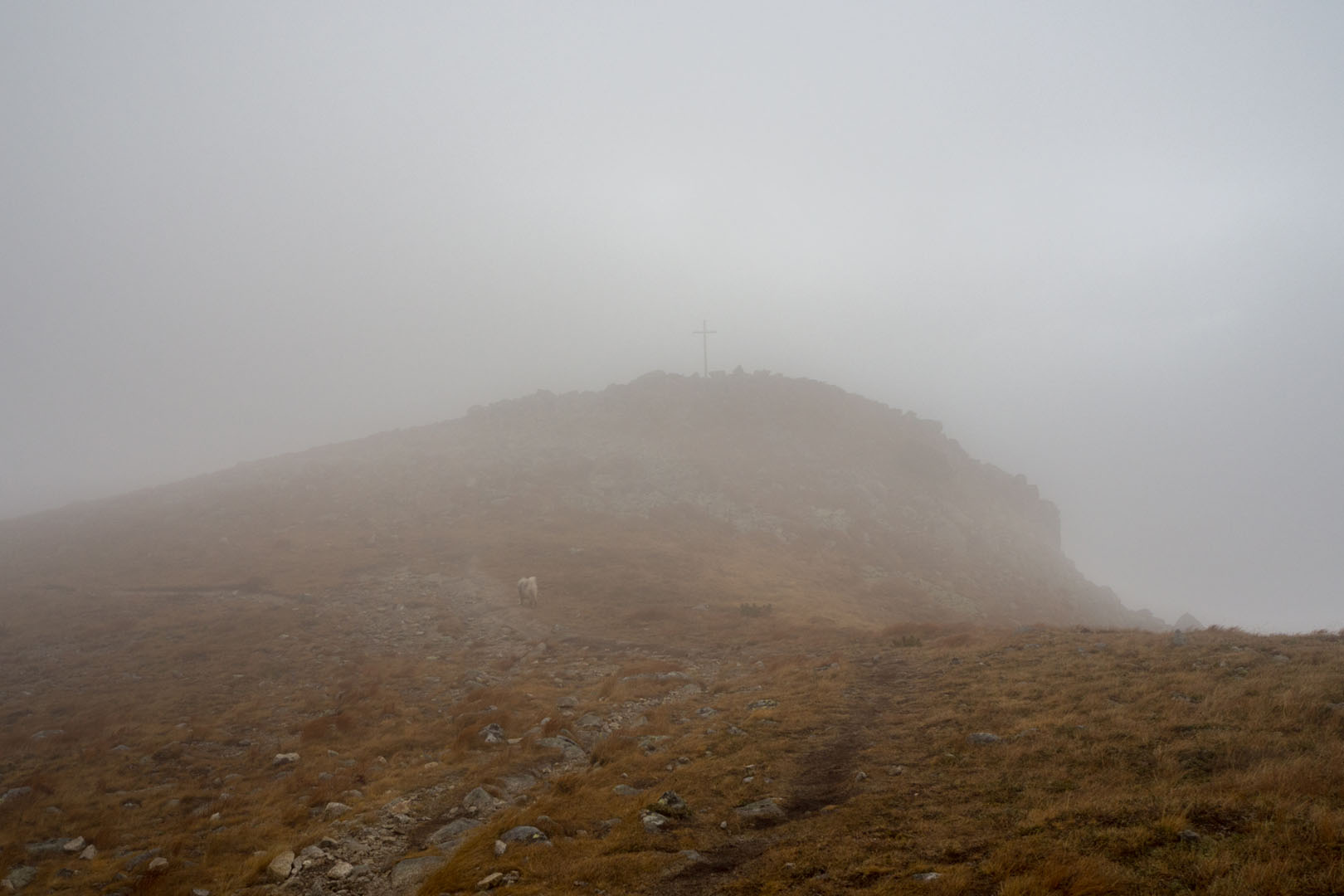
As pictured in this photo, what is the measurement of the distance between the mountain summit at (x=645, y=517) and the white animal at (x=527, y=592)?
2.79 meters

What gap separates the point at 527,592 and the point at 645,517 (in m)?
20.5

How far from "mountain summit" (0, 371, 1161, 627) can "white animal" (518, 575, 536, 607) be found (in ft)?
9.15

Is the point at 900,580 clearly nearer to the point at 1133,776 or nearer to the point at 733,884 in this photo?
the point at 1133,776

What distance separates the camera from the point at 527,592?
38250 mm

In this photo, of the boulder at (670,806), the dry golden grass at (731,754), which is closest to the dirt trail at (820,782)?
the dry golden grass at (731,754)

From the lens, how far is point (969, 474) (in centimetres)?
7838

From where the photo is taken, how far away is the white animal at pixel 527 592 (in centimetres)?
3819

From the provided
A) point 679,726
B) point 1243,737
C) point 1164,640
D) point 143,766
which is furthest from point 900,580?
point 143,766

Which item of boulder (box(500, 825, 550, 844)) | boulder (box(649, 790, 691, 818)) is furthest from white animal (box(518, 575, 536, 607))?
boulder (box(649, 790, 691, 818))

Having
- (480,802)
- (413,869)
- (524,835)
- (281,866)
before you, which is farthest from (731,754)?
(281,866)

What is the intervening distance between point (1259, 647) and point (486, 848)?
2386 cm

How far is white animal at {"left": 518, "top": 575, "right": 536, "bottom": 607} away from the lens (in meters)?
38.2

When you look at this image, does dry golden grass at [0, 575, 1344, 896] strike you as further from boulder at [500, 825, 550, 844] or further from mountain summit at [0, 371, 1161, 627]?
mountain summit at [0, 371, 1161, 627]

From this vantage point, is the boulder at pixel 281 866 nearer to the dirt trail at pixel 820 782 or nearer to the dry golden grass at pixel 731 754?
the dry golden grass at pixel 731 754
